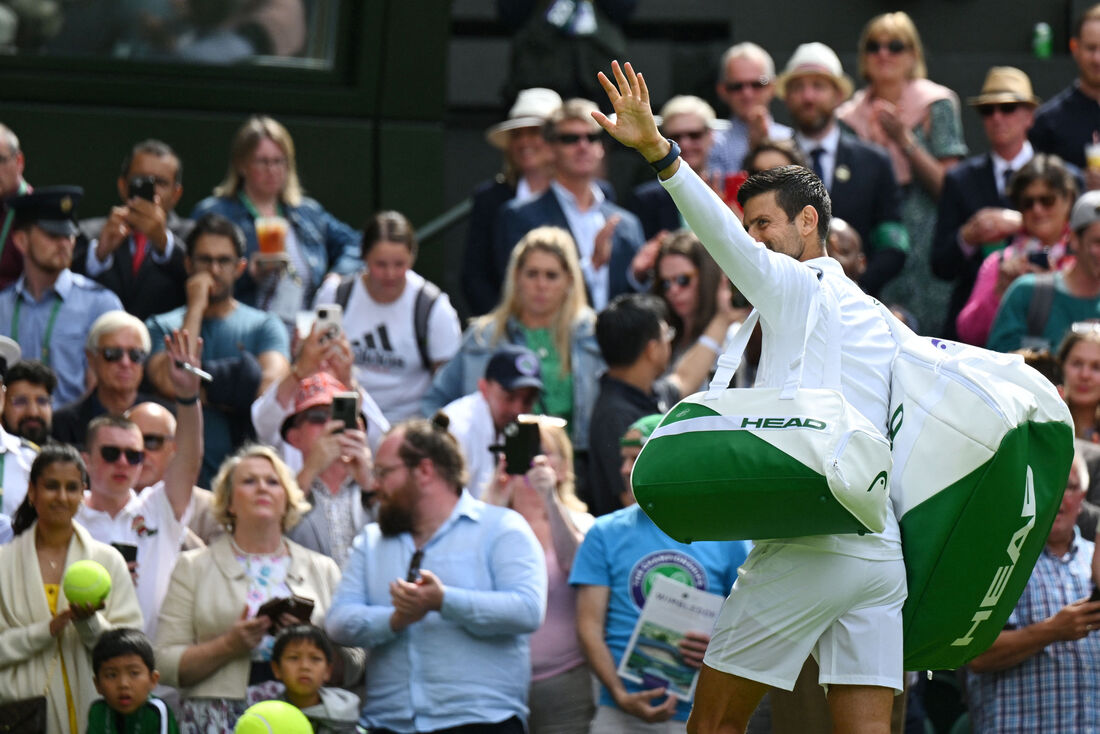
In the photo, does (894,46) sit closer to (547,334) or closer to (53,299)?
(547,334)

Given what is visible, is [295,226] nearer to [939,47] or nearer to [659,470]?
[659,470]

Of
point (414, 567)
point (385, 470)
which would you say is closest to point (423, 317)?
point (385, 470)

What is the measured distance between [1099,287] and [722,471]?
4.47 metres

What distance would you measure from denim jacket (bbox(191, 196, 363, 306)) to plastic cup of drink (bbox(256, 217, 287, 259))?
0.08m

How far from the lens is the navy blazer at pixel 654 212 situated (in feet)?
33.6

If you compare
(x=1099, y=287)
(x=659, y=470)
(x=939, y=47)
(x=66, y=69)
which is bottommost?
(x=659, y=470)

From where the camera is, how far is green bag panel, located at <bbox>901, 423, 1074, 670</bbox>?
500 cm

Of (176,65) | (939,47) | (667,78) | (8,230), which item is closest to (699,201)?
(8,230)

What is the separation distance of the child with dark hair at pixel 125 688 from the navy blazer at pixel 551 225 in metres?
3.68

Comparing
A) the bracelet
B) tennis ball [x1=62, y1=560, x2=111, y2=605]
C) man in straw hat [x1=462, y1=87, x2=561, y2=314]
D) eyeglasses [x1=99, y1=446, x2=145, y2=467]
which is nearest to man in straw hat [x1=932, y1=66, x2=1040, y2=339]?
the bracelet

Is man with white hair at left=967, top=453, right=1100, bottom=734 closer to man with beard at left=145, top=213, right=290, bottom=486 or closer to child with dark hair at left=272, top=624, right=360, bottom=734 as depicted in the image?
child with dark hair at left=272, top=624, right=360, bottom=734

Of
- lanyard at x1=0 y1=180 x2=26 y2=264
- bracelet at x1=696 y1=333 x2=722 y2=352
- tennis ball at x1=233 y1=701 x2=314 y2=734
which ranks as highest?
lanyard at x1=0 y1=180 x2=26 y2=264

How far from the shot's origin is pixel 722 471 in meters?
4.87

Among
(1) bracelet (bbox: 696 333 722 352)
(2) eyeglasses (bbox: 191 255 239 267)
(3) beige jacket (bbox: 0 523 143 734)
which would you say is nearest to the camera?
(3) beige jacket (bbox: 0 523 143 734)
